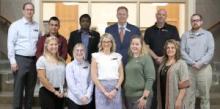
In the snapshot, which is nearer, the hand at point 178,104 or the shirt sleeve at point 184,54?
the hand at point 178,104

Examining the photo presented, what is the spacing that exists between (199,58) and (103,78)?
161 centimetres

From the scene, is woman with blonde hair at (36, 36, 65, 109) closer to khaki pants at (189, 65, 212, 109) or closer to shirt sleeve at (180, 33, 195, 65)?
shirt sleeve at (180, 33, 195, 65)

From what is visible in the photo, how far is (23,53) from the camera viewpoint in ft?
20.1

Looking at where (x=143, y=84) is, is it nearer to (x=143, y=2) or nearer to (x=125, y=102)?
(x=125, y=102)

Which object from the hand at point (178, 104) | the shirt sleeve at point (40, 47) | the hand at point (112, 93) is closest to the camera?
the hand at point (178, 104)

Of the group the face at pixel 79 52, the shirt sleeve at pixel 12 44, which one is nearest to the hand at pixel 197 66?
the face at pixel 79 52

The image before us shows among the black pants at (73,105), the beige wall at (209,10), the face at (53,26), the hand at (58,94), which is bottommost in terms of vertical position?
the black pants at (73,105)

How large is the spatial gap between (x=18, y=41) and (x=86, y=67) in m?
1.19

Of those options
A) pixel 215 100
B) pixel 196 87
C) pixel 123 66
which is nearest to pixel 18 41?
pixel 123 66

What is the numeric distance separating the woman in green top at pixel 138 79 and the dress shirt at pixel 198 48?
1.04 metres

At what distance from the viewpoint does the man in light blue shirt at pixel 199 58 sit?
6.27 m

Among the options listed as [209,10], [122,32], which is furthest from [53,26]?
[209,10]

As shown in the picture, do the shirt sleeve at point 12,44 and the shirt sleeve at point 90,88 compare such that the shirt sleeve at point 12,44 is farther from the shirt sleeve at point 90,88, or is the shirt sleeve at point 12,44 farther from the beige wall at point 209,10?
the beige wall at point 209,10

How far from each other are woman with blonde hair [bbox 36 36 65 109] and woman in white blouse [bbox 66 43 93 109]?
0.37 feet
